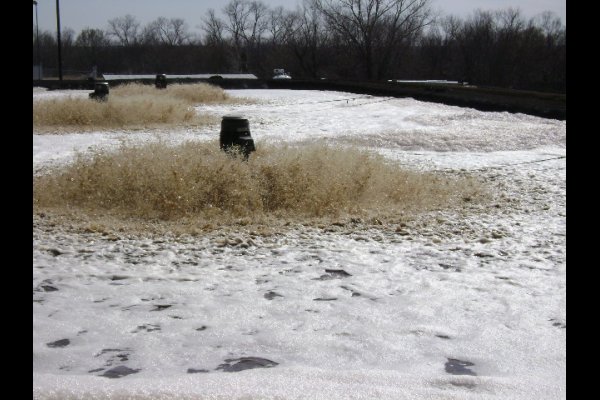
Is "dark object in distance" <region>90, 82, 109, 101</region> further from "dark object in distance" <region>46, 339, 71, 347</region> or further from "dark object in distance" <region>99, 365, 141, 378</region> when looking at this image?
"dark object in distance" <region>99, 365, 141, 378</region>

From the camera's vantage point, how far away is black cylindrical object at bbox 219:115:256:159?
9.19 meters

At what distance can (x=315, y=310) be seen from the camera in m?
4.28

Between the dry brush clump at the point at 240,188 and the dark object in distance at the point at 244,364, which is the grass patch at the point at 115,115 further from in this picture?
the dark object in distance at the point at 244,364

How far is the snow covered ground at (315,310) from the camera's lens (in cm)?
313

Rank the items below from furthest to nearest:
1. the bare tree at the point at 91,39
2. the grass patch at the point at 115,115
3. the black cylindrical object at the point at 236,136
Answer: the bare tree at the point at 91,39
the grass patch at the point at 115,115
the black cylindrical object at the point at 236,136

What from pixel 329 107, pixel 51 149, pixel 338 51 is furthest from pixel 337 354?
pixel 338 51

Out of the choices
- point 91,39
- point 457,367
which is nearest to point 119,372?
point 457,367

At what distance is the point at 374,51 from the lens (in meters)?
49.2

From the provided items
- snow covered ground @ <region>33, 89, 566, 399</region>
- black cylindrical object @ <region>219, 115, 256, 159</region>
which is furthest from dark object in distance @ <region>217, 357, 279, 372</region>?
black cylindrical object @ <region>219, 115, 256, 159</region>

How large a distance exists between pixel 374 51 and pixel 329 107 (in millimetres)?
28944

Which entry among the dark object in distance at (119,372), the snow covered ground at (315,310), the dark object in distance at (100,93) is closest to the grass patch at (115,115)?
the dark object in distance at (100,93)

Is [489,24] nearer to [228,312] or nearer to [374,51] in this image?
[374,51]

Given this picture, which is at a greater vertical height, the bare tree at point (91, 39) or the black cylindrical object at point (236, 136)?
the bare tree at point (91, 39)

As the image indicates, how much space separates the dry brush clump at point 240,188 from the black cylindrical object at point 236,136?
0.33m
